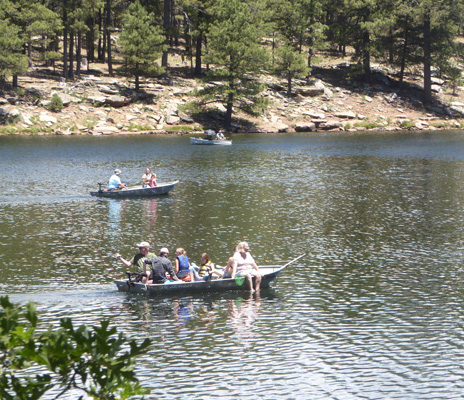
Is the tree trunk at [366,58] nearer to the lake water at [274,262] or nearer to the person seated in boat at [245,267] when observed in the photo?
the lake water at [274,262]

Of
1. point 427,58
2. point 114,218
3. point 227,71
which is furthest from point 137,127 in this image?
point 114,218

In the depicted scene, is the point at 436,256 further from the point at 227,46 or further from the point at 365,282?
the point at 227,46

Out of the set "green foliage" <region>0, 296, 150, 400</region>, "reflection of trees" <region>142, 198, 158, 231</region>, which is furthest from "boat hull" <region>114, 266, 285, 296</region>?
"green foliage" <region>0, 296, 150, 400</region>

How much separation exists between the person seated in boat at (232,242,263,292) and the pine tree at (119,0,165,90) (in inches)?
2579

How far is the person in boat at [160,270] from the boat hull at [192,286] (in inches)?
12.8

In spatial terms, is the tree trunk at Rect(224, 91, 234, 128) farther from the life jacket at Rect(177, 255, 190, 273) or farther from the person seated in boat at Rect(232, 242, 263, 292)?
the life jacket at Rect(177, 255, 190, 273)

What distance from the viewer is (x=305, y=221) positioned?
35.1 m

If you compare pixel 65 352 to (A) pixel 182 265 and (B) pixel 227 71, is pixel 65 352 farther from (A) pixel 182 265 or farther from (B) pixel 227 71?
(B) pixel 227 71

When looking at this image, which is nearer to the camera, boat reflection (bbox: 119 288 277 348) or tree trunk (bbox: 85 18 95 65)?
boat reflection (bbox: 119 288 277 348)

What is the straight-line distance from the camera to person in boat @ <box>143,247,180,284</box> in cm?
2319

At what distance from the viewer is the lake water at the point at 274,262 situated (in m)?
16.9

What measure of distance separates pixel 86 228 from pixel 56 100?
2060 inches

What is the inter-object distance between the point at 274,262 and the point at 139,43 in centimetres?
6422

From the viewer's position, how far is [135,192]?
43.2 metres
